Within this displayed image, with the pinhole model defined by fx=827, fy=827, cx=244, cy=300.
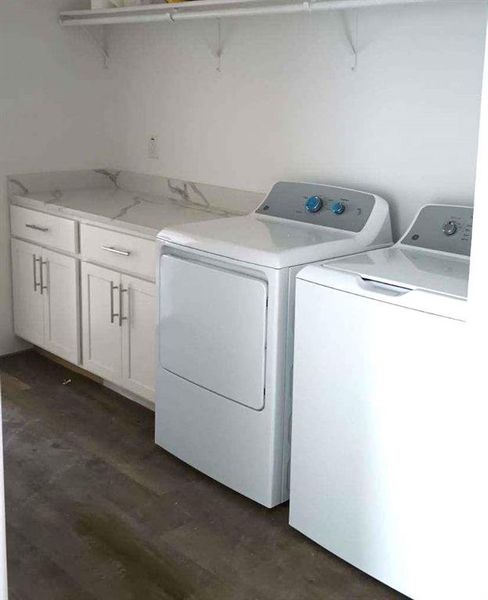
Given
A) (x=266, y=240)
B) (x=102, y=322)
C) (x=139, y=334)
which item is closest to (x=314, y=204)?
(x=266, y=240)

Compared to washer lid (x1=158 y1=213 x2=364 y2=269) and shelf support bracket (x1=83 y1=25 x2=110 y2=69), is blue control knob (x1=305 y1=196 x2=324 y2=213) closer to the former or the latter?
washer lid (x1=158 y1=213 x2=364 y2=269)

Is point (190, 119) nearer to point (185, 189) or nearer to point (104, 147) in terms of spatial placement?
point (185, 189)

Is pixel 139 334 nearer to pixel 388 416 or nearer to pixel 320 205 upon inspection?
pixel 320 205

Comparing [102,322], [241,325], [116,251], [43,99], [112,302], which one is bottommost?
[102,322]

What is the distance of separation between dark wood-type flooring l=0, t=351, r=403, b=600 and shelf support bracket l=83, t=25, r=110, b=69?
1914mm

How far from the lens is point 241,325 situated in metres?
2.78

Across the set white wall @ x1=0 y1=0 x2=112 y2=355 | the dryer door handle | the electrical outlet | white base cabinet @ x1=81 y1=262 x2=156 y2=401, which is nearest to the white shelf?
white wall @ x1=0 y1=0 x2=112 y2=355

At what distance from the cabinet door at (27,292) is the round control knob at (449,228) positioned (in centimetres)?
209

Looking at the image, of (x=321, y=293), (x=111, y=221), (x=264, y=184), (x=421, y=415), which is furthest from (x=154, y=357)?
(x=421, y=415)

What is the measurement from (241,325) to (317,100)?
3.41ft

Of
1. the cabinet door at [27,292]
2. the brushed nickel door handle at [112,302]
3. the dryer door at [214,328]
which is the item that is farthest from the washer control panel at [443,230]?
the cabinet door at [27,292]

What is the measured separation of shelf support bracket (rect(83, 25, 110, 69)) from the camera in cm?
427

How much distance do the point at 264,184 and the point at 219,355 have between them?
1.00 m

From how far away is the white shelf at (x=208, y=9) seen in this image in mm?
2787
